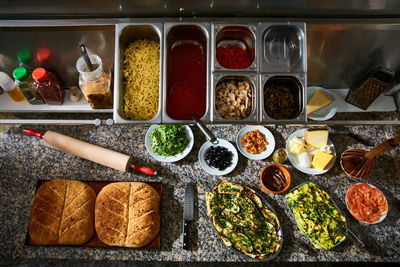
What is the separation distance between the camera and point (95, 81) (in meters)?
1.85

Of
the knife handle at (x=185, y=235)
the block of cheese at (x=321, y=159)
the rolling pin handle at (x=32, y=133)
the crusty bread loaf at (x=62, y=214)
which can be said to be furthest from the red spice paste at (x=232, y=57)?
the rolling pin handle at (x=32, y=133)

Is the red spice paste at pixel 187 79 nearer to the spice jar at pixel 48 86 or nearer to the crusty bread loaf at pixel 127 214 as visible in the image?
the crusty bread loaf at pixel 127 214

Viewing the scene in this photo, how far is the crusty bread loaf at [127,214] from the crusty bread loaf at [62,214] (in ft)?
0.23

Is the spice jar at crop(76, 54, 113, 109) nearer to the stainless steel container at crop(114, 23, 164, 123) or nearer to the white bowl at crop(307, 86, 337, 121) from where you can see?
the stainless steel container at crop(114, 23, 164, 123)

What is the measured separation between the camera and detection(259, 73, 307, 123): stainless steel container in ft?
5.58

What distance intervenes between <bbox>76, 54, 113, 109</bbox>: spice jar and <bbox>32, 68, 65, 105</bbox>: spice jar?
9.0 inches

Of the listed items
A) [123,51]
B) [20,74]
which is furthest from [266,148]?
[20,74]

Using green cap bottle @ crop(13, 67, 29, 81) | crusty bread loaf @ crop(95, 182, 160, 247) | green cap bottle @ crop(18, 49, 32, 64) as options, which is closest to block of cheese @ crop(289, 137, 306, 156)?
crusty bread loaf @ crop(95, 182, 160, 247)

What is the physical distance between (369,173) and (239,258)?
39.8 inches

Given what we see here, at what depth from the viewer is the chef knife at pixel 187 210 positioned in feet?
5.64

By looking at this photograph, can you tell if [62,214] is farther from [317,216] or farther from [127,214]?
[317,216]

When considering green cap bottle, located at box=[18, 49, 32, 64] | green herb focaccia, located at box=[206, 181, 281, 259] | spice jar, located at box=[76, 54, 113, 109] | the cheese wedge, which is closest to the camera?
green herb focaccia, located at box=[206, 181, 281, 259]

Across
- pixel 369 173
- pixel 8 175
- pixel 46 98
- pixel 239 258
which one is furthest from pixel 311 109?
pixel 8 175

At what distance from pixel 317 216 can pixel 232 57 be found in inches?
44.8
